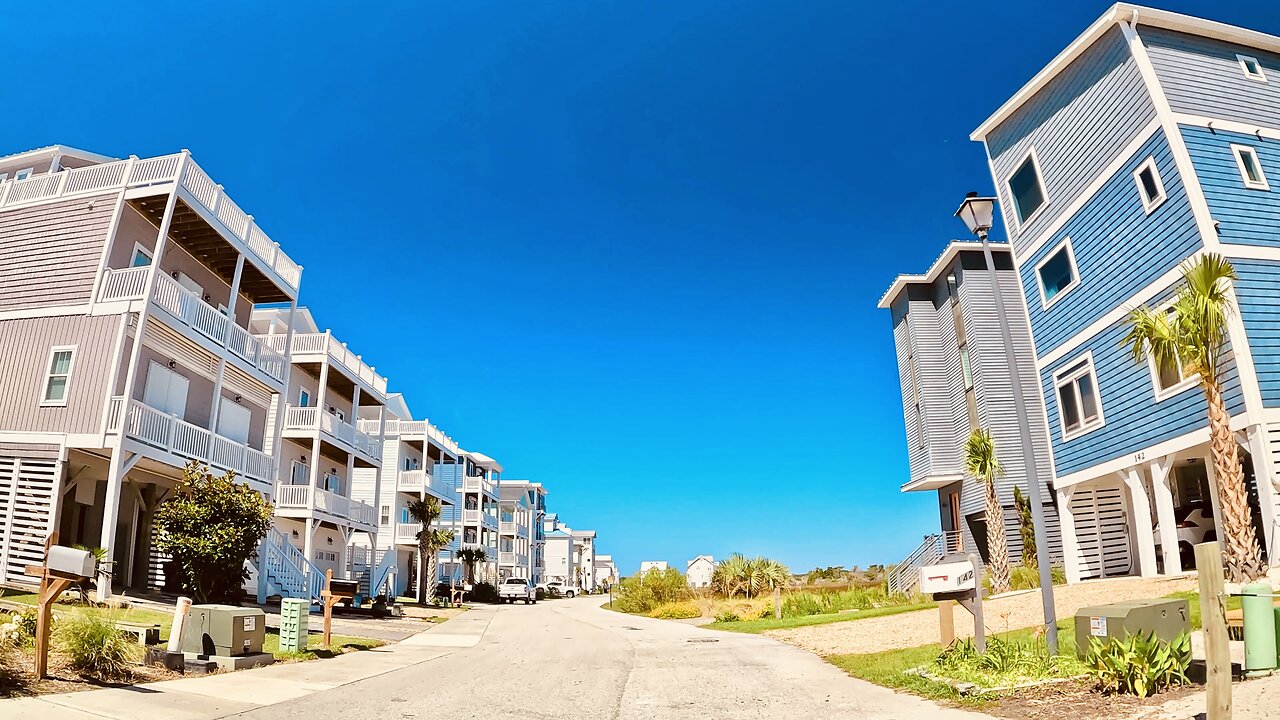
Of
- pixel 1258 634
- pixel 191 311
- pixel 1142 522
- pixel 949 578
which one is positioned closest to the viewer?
pixel 1258 634

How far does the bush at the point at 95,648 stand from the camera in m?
9.85

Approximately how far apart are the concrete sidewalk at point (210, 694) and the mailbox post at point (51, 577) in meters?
0.85

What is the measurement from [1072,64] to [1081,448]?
10.2 meters

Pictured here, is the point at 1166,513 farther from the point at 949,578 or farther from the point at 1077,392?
the point at 949,578

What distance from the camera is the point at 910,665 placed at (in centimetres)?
1155

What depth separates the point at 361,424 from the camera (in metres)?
41.3

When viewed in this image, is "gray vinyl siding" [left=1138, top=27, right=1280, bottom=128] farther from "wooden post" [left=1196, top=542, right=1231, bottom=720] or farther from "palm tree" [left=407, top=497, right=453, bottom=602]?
"palm tree" [left=407, top=497, right=453, bottom=602]

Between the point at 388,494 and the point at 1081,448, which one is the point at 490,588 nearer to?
the point at 388,494

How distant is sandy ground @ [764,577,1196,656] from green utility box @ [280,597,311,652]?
9.64m

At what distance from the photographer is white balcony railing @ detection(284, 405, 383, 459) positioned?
30.1 metres

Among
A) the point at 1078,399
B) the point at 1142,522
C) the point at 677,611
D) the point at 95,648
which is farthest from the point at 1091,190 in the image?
the point at 677,611

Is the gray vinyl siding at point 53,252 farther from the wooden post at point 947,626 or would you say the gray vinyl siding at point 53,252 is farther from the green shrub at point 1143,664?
the green shrub at point 1143,664

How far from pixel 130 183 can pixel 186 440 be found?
21.4 ft

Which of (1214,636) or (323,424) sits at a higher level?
(323,424)
